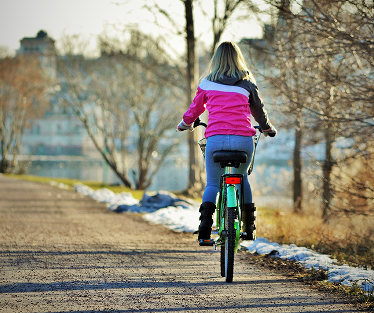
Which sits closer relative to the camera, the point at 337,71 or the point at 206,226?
the point at 206,226

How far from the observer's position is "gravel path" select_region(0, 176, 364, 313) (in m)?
3.78

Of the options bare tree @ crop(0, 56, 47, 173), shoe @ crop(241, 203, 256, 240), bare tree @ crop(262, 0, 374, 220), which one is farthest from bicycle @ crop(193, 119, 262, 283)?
bare tree @ crop(0, 56, 47, 173)

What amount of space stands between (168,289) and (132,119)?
934 inches

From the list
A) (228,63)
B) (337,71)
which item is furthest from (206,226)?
(337,71)

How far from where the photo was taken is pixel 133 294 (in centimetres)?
406

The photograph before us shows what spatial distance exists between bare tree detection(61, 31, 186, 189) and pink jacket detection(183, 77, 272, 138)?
818 inches

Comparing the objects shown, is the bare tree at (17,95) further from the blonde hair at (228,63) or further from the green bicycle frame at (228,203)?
the green bicycle frame at (228,203)

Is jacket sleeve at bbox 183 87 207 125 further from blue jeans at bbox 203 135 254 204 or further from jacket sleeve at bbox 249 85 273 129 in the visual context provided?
jacket sleeve at bbox 249 85 273 129

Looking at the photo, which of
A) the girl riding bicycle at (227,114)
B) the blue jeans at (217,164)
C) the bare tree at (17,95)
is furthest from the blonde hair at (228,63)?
the bare tree at (17,95)

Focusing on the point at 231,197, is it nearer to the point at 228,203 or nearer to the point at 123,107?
the point at 228,203

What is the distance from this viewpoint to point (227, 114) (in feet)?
15.5

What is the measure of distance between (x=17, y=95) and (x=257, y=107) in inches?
1511

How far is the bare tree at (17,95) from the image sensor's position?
38438 millimetres

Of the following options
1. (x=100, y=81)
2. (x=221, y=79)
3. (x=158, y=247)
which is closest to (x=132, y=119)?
(x=100, y=81)
